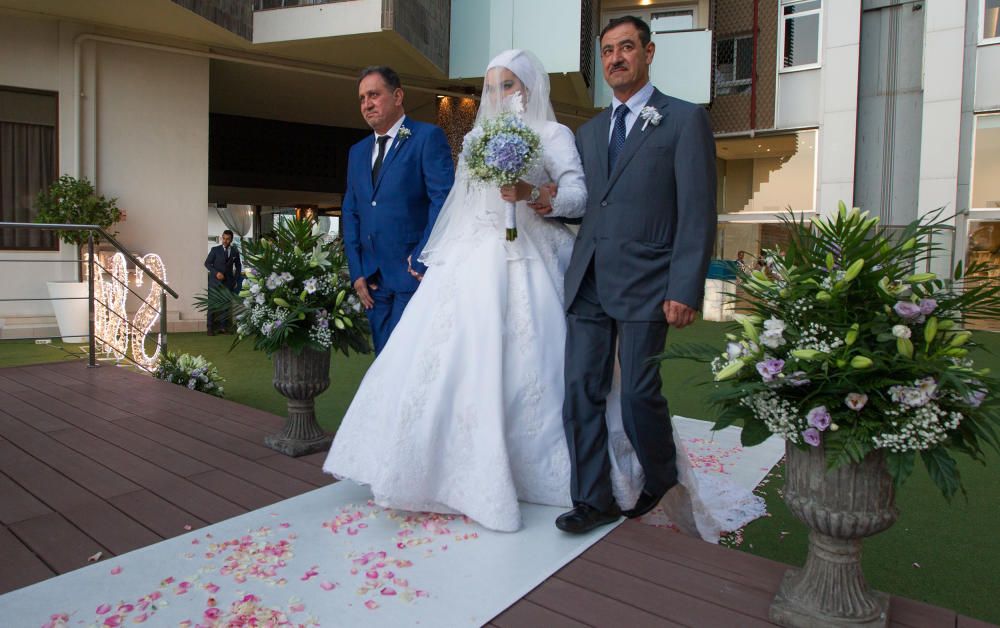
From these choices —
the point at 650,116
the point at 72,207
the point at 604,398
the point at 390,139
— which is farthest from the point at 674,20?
the point at 604,398

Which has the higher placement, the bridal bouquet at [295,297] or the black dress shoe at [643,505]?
the bridal bouquet at [295,297]

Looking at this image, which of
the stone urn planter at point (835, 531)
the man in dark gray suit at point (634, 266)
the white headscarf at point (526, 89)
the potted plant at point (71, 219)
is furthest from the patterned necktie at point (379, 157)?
the potted plant at point (71, 219)

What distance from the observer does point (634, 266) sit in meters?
2.34

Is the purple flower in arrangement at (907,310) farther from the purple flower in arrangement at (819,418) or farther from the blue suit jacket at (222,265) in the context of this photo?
the blue suit jacket at (222,265)

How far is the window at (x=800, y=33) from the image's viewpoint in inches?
549

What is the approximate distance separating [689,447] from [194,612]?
9.88ft

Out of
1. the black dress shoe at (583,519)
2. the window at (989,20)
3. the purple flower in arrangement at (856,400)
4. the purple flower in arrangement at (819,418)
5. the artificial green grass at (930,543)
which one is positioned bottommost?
the artificial green grass at (930,543)

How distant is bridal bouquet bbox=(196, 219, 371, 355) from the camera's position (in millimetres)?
3334

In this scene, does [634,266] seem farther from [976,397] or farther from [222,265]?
[222,265]

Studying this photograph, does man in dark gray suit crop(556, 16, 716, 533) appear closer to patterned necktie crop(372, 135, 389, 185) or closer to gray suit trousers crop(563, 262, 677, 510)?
gray suit trousers crop(563, 262, 677, 510)

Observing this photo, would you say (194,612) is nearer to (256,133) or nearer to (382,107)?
(382,107)

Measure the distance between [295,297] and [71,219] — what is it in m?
6.74

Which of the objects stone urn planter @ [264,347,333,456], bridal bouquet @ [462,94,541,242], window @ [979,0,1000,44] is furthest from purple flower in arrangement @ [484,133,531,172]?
window @ [979,0,1000,44]

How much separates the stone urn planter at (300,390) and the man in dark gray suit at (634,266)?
4.98ft
